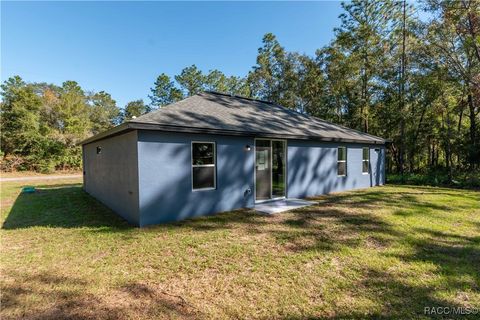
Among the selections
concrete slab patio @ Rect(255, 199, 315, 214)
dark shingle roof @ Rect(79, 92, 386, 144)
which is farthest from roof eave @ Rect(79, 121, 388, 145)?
concrete slab patio @ Rect(255, 199, 315, 214)

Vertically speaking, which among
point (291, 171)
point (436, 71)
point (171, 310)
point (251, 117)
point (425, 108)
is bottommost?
point (171, 310)

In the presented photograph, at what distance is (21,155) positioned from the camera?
2231cm

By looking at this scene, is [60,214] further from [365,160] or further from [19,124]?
[19,124]

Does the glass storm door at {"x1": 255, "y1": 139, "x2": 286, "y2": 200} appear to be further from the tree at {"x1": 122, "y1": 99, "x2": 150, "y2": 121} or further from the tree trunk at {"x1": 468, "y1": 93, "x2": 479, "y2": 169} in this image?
the tree at {"x1": 122, "y1": 99, "x2": 150, "y2": 121}

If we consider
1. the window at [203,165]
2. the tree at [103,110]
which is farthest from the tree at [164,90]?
the window at [203,165]

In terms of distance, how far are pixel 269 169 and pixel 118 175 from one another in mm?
4788

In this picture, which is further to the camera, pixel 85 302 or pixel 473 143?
pixel 473 143

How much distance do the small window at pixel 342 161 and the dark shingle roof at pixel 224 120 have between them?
1.84ft

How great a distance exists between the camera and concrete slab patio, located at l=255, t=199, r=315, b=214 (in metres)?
7.17

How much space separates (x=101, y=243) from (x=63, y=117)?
30.0 metres

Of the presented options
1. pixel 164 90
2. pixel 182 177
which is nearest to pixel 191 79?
pixel 164 90

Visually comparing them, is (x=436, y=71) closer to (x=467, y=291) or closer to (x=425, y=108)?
(x=425, y=108)

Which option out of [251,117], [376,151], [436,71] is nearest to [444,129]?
[436,71]

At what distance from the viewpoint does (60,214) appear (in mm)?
7094
